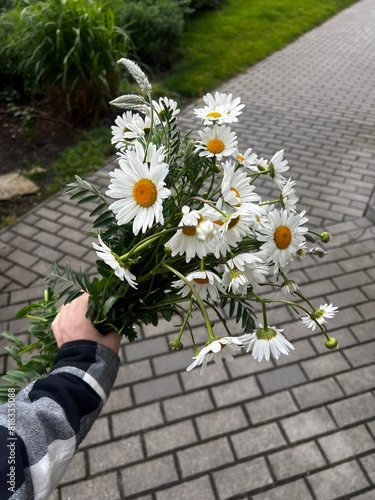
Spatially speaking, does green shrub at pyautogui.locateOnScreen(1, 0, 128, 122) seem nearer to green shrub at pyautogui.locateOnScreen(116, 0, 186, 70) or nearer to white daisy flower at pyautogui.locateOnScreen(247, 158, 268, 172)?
green shrub at pyautogui.locateOnScreen(116, 0, 186, 70)

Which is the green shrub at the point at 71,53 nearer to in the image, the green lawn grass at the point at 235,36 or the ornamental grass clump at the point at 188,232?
the green lawn grass at the point at 235,36

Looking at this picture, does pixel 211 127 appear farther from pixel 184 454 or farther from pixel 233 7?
pixel 233 7

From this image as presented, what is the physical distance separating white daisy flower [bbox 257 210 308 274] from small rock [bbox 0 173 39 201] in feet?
10.9

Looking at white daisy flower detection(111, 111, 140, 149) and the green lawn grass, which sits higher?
white daisy flower detection(111, 111, 140, 149)

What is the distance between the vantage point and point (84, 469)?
2.04 meters

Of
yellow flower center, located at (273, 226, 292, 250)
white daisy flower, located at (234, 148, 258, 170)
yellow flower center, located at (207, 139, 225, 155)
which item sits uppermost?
yellow flower center, located at (207, 139, 225, 155)

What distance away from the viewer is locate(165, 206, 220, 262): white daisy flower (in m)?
0.82

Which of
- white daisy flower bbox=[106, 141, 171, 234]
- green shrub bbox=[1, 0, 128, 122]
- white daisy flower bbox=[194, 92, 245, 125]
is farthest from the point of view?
green shrub bbox=[1, 0, 128, 122]

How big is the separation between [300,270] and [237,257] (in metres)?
2.34

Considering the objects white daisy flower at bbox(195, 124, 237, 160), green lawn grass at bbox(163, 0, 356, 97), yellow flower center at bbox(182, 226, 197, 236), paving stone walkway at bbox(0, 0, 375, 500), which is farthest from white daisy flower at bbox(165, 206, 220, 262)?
green lawn grass at bbox(163, 0, 356, 97)

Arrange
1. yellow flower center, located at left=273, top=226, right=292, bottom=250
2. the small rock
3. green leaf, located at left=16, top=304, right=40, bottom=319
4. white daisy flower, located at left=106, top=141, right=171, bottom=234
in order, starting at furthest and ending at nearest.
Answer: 1. the small rock
2. green leaf, located at left=16, top=304, right=40, bottom=319
3. yellow flower center, located at left=273, top=226, right=292, bottom=250
4. white daisy flower, located at left=106, top=141, right=171, bottom=234

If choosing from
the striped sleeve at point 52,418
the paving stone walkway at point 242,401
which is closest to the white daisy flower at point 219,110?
the striped sleeve at point 52,418

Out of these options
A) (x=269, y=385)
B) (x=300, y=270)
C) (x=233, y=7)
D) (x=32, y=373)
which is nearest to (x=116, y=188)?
(x=32, y=373)

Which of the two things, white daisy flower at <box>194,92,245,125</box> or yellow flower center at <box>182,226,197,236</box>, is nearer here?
yellow flower center at <box>182,226,197,236</box>
